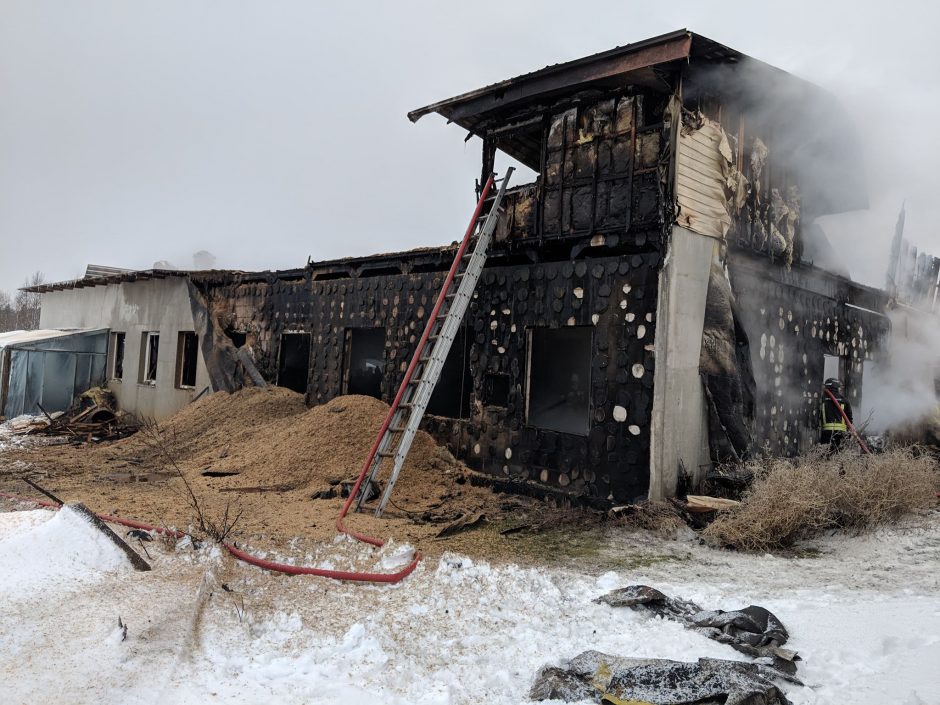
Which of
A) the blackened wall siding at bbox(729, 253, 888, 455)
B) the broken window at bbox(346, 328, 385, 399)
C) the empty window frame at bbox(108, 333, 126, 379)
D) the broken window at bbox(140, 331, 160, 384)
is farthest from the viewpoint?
the empty window frame at bbox(108, 333, 126, 379)

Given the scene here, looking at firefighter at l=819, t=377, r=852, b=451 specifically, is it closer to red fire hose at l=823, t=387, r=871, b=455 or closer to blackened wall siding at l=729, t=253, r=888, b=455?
red fire hose at l=823, t=387, r=871, b=455

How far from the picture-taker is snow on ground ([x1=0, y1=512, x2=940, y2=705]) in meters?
3.23

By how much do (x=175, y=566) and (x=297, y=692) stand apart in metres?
2.14

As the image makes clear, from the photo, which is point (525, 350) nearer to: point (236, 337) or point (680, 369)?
point (680, 369)

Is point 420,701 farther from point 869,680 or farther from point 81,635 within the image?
point 869,680

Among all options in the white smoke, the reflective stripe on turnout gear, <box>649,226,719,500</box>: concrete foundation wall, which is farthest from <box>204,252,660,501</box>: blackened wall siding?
the white smoke

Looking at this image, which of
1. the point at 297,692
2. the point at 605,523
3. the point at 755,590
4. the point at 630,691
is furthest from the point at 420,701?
the point at 605,523

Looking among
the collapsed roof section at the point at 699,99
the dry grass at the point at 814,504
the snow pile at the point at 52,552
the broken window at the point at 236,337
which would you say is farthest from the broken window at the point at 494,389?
the broken window at the point at 236,337

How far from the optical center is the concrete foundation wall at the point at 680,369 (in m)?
7.11

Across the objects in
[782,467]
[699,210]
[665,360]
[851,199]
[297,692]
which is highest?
[851,199]

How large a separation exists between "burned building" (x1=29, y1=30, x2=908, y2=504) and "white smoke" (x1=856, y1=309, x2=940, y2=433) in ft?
6.48

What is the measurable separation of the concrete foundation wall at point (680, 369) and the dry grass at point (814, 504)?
2.94 feet

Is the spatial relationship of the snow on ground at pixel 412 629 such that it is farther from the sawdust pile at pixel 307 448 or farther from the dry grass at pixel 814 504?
the sawdust pile at pixel 307 448

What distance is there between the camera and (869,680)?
3.17 meters
